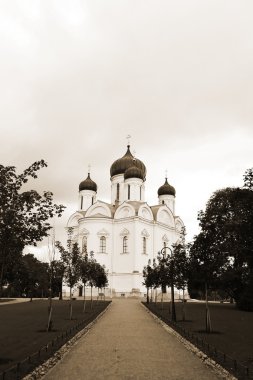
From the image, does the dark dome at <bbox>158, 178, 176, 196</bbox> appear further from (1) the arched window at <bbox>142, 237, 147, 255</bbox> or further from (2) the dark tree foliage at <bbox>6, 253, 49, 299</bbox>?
(2) the dark tree foliage at <bbox>6, 253, 49, 299</bbox>

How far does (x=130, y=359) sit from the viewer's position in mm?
14203

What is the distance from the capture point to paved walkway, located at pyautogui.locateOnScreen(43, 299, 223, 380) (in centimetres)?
1187

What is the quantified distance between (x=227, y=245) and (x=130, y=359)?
356 inches

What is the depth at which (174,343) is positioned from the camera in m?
18.2

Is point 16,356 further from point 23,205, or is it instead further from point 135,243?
point 135,243

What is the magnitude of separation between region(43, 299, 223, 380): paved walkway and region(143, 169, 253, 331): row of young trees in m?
4.53

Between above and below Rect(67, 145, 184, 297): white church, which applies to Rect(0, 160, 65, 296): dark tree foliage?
below

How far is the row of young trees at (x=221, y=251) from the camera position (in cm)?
1605

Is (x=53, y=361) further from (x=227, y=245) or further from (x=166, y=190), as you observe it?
(x=166, y=190)

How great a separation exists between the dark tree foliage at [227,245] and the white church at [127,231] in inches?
982

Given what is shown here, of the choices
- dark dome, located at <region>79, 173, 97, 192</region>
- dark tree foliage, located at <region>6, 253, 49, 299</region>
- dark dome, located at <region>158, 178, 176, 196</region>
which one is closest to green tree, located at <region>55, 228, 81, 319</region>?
dark tree foliage, located at <region>6, 253, 49, 299</region>

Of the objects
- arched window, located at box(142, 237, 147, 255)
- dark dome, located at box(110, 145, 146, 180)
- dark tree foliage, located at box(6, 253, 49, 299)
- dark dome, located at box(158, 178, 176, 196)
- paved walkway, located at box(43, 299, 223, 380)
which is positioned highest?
dark dome, located at box(110, 145, 146, 180)

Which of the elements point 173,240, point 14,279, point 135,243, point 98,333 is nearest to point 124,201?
point 135,243

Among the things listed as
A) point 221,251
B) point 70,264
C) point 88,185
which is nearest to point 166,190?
point 88,185
